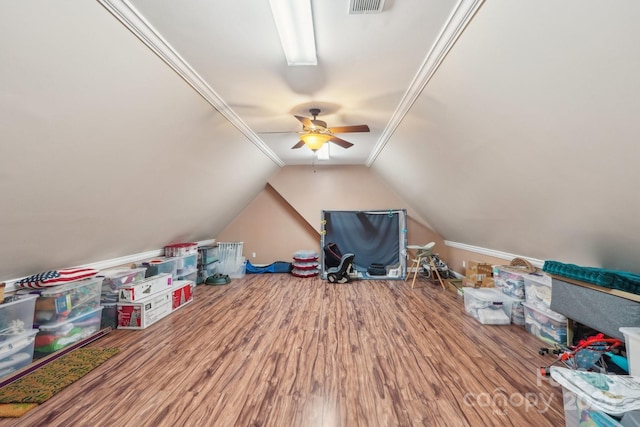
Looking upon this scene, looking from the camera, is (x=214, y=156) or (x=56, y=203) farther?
(x=214, y=156)

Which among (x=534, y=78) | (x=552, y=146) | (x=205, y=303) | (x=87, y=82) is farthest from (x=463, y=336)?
(x=87, y=82)

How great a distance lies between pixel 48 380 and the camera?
2131mm

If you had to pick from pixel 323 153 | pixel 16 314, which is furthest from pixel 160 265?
pixel 323 153

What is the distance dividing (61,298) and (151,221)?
127cm

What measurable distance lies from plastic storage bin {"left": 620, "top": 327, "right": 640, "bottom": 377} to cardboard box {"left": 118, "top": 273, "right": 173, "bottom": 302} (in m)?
4.72

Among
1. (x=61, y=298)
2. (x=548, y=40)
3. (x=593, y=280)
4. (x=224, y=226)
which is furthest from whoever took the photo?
(x=224, y=226)

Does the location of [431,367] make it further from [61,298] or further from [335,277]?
[61,298]

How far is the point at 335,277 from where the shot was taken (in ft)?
17.6

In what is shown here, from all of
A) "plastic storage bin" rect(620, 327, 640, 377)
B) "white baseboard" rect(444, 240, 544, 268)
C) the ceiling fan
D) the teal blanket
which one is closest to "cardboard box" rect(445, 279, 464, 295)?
"white baseboard" rect(444, 240, 544, 268)

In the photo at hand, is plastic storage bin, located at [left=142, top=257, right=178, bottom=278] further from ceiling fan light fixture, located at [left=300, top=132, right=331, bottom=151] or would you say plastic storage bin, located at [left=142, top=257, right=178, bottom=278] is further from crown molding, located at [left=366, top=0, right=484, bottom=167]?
crown molding, located at [left=366, top=0, right=484, bottom=167]

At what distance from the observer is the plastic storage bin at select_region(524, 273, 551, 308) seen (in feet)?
9.35

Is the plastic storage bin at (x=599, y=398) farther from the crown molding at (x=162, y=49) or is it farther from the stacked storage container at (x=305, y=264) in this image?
the stacked storage container at (x=305, y=264)

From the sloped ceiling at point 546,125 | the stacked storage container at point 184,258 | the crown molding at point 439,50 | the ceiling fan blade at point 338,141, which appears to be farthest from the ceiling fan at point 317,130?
the stacked storage container at point 184,258

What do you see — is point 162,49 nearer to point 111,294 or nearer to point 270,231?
point 111,294
